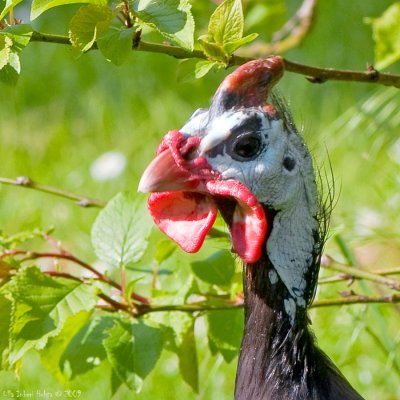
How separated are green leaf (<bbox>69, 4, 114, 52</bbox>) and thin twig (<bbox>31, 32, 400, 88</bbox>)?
0.10 m

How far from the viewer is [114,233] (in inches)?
96.3

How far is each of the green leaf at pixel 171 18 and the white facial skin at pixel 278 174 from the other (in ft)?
0.54

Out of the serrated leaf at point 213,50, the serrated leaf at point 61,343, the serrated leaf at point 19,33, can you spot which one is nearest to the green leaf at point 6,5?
the serrated leaf at point 19,33

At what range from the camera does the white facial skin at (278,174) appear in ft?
6.36

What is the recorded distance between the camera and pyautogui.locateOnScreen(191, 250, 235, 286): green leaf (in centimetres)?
245

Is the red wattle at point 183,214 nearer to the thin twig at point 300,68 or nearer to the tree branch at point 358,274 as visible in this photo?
the thin twig at point 300,68

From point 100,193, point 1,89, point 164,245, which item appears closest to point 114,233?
point 164,245

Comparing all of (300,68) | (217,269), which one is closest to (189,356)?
(217,269)

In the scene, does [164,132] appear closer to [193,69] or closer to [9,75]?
[193,69]

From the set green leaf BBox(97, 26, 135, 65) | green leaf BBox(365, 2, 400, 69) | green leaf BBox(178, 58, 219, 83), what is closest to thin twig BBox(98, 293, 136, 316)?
green leaf BBox(178, 58, 219, 83)

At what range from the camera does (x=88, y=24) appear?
190 cm

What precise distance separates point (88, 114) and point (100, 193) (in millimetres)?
852

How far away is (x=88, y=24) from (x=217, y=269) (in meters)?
0.74

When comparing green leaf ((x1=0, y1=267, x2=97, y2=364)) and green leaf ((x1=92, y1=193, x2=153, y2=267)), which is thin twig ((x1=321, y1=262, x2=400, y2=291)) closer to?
green leaf ((x1=92, y1=193, x2=153, y2=267))
